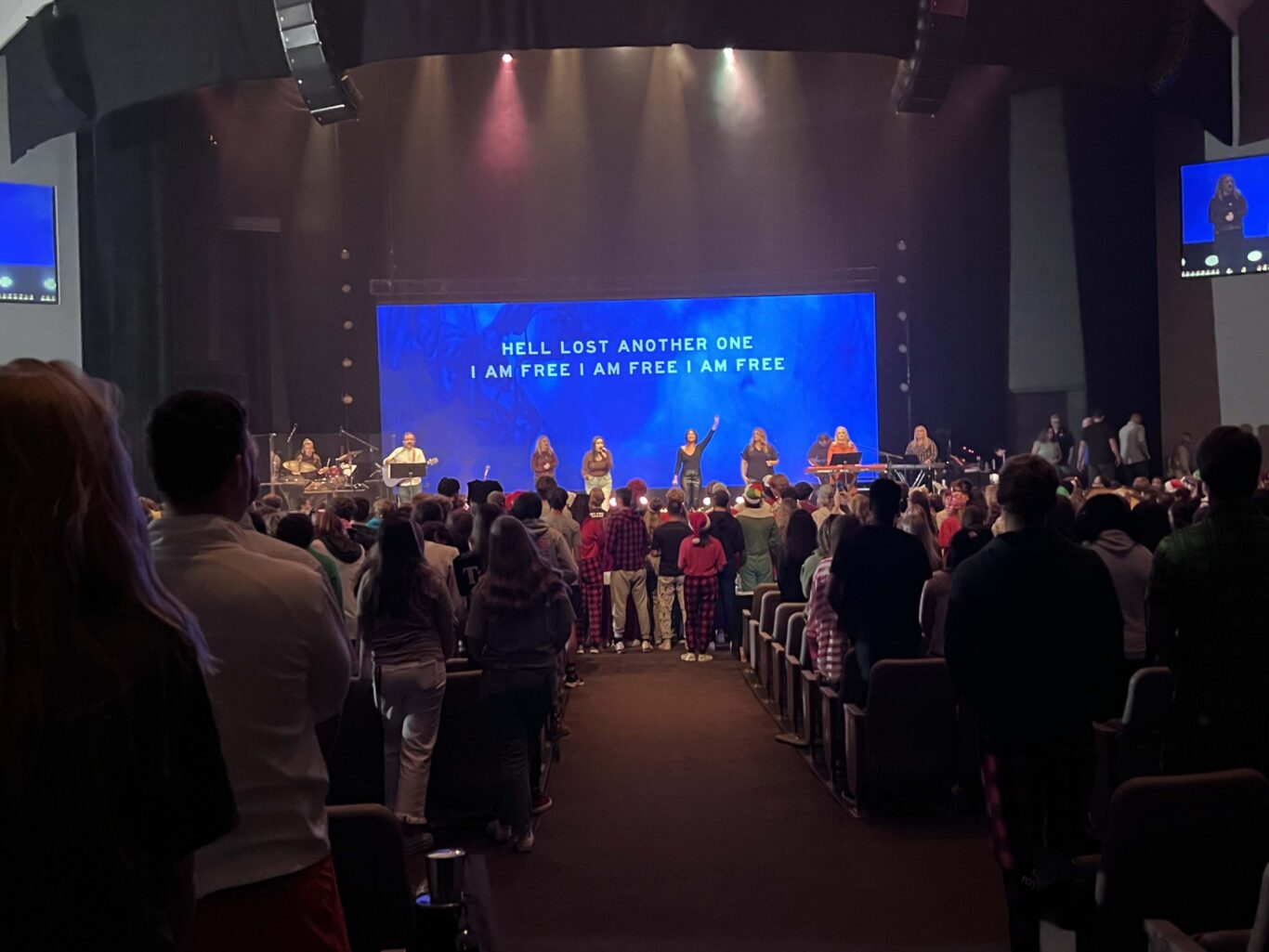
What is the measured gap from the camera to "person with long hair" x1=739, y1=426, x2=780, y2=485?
599 inches

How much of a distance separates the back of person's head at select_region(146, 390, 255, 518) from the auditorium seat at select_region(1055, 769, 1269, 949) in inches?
70.5

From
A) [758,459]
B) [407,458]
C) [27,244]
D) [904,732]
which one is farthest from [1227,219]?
[27,244]

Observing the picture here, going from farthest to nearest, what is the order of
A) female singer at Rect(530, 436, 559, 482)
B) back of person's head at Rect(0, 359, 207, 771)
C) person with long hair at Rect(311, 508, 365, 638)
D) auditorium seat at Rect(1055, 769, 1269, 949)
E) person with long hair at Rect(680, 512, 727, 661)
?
female singer at Rect(530, 436, 559, 482)
person with long hair at Rect(680, 512, 727, 661)
person with long hair at Rect(311, 508, 365, 638)
auditorium seat at Rect(1055, 769, 1269, 949)
back of person's head at Rect(0, 359, 207, 771)

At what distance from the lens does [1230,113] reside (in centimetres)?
1407

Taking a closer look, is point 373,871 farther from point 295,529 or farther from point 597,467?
point 597,467

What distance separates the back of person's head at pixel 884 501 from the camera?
452cm

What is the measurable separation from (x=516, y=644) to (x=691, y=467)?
10945 mm

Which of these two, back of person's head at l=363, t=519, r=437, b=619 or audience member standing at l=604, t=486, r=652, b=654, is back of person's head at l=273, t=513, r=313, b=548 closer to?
→ back of person's head at l=363, t=519, r=437, b=619

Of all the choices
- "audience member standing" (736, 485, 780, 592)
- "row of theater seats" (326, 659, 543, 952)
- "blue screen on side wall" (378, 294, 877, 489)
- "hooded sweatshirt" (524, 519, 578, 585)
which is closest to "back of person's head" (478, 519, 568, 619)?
"row of theater seats" (326, 659, 543, 952)

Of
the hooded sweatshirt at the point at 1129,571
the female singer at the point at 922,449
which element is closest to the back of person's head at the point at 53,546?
the hooded sweatshirt at the point at 1129,571

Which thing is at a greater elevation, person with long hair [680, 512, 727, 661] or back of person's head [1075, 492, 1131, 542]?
back of person's head [1075, 492, 1131, 542]

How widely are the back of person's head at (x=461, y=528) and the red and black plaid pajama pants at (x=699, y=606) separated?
293cm

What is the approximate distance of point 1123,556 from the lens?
14.5 ft

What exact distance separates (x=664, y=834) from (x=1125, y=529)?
2240mm
